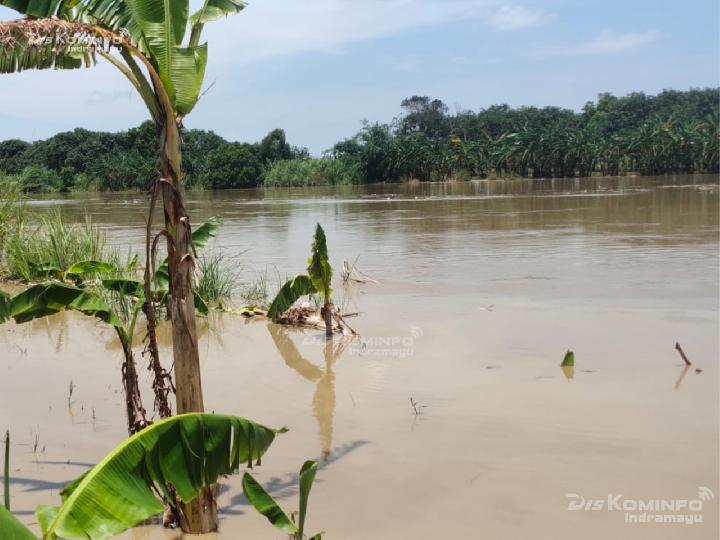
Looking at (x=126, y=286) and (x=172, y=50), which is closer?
(x=172, y=50)

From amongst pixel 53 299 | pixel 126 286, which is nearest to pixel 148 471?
pixel 53 299

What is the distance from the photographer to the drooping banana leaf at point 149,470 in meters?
2.62

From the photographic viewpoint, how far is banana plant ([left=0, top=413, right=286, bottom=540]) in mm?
2615

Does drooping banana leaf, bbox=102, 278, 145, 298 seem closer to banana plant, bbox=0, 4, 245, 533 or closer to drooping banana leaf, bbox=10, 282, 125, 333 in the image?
drooping banana leaf, bbox=10, 282, 125, 333

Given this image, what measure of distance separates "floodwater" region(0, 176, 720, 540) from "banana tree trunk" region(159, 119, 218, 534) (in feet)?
2.64

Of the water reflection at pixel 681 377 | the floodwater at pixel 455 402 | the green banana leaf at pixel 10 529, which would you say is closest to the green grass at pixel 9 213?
the floodwater at pixel 455 402

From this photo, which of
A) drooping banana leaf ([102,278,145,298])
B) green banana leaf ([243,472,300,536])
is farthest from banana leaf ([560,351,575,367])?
green banana leaf ([243,472,300,536])

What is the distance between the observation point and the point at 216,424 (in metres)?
2.98

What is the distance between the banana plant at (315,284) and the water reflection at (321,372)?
241mm

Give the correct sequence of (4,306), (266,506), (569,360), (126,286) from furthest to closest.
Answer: (569,360) < (126,286) < (4,306) < (266,506)

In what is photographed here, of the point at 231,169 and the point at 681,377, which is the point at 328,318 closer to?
the point at 681,377

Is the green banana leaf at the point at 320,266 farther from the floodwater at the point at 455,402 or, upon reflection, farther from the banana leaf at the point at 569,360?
the banana leaf at the point at 569,360

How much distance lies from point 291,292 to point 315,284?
45 centimetres

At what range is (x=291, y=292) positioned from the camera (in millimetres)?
7883
